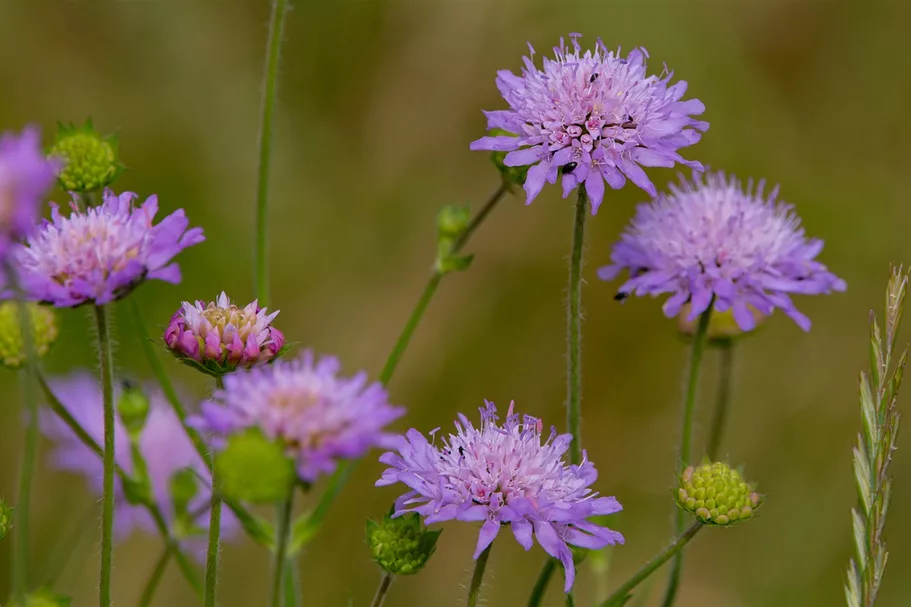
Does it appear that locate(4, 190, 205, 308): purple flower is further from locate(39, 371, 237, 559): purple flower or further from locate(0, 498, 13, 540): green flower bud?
locate(39, 371, 237, 559): purple flower

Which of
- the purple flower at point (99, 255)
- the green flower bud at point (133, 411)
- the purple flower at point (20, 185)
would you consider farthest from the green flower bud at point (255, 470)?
the green flower bud at point (133, 411)

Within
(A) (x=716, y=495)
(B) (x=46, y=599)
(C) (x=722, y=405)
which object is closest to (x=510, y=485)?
(A) (x=716, y=495)

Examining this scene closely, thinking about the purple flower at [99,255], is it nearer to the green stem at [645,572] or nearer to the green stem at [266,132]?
the green stem at [266,132]

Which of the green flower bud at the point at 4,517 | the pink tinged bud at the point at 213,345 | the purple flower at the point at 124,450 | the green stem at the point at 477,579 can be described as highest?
the purple flower at the point at 124,450

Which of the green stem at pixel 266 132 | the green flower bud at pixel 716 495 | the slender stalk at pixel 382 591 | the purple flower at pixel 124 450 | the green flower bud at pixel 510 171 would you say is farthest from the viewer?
the purple flower at pixel 124 450

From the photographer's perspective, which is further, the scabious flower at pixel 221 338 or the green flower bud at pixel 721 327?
the green flower bud at pixel 721 327

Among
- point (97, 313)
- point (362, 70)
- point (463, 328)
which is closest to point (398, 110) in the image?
point (362, 70)

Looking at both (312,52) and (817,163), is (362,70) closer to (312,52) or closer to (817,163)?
(312,52)
